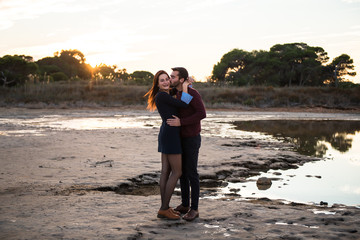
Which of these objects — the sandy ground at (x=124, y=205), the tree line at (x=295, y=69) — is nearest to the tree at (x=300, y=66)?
the tree line at (x=295, y=69)

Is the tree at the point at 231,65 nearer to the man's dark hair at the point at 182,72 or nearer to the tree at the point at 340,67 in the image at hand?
the tree at the point at 340,67

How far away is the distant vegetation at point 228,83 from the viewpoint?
3209cm

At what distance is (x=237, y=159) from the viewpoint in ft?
30.6

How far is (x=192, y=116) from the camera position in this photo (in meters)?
4.67

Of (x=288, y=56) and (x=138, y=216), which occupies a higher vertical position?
(x=288, y=56)

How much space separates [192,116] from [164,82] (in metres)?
0.55

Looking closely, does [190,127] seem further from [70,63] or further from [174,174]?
[70,63]

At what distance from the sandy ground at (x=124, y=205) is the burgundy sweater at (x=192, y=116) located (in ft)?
3.63

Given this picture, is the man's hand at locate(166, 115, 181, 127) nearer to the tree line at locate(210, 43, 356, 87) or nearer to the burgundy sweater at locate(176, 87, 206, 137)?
the burgundy sweater at locate(176, 87, 206, 137)

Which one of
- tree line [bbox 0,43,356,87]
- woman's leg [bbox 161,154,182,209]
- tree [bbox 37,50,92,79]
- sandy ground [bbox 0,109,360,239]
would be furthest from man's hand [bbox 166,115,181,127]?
tree [bbox 37,50,92,79]

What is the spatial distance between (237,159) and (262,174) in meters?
1.39

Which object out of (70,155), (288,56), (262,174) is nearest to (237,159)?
(262,174)

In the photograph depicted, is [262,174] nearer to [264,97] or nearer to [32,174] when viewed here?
[32,174]

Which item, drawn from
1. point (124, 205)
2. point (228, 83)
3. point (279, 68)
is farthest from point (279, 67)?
point (124, 205)
